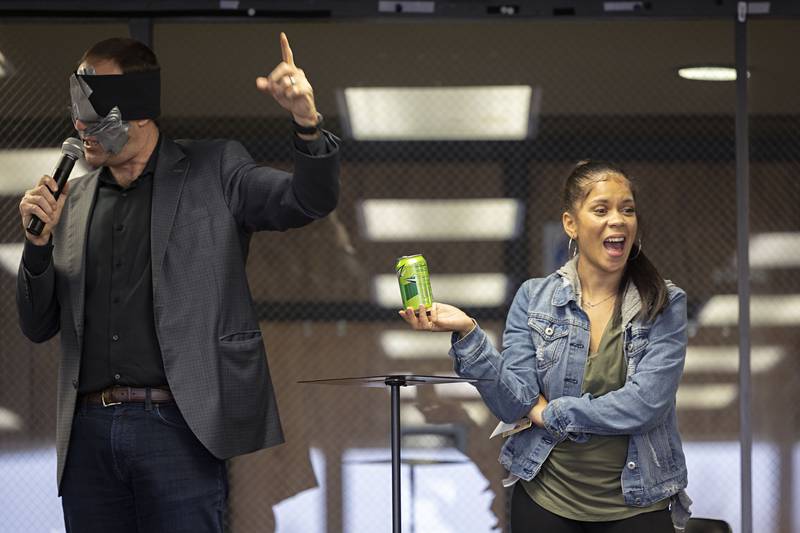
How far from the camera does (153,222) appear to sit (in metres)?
2.79

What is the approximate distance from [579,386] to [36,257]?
4.64ft

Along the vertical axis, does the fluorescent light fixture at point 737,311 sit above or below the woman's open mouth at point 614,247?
below

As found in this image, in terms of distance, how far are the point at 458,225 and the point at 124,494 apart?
215cm

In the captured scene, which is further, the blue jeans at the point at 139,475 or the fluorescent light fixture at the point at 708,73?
the fluorescent light fixture at the point at 708,73

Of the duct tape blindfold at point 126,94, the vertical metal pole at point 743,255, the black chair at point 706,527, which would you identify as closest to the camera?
the duct tape blindfold at point 126,94

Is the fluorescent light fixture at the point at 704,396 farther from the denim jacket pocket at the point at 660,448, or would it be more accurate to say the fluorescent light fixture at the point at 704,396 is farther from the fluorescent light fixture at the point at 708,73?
the denim jacket pocket at the point at 660,448

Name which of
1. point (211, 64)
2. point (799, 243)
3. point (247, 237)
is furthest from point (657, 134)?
point (247, 237)

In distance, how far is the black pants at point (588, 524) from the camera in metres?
2.84

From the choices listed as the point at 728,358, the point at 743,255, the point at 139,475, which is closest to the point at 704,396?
the point at 728,358

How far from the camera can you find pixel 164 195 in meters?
2.84

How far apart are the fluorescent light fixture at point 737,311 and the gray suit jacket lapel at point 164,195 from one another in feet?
7.99

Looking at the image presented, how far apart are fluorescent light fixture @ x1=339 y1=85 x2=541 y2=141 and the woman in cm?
148

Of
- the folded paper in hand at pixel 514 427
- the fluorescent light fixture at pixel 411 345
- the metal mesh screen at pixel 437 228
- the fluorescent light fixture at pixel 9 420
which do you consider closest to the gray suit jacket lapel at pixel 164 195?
the folded paper in hand at pixel 514 427

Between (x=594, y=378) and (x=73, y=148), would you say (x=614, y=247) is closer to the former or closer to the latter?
(x=594, y=378)
